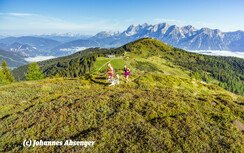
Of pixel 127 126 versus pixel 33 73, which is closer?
pixel 127 126

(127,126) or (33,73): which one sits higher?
(127,126)

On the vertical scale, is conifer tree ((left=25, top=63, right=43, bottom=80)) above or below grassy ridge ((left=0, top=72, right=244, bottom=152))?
below

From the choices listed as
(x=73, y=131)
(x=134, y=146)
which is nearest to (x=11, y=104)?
(x=73, y=131)

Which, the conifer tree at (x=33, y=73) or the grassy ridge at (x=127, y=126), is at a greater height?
the grassy ridge at (x=127, y=126)

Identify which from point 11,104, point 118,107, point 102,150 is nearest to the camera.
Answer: point 102,150

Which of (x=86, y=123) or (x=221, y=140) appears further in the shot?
(x=86, y=123)

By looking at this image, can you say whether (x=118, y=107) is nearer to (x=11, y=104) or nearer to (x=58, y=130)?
(x=58, y=130)

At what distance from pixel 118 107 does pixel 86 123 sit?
15.3 feet

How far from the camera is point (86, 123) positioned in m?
12.1

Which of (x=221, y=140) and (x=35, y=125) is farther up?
(x=35, y=125)

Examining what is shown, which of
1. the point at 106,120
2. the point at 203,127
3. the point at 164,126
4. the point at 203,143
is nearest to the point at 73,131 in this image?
the point at 106,120

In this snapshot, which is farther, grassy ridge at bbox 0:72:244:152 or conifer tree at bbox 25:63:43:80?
conifer tree at bbox 25:63:43:80

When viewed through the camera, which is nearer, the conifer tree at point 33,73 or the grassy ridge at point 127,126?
the grassy ridge at point 127,126

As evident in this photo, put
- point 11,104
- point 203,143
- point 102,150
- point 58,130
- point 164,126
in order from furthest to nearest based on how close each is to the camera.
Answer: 1. point 11,104
2. point 164,126
3. point 58,130
4. point 203,143
5. point 102,150
